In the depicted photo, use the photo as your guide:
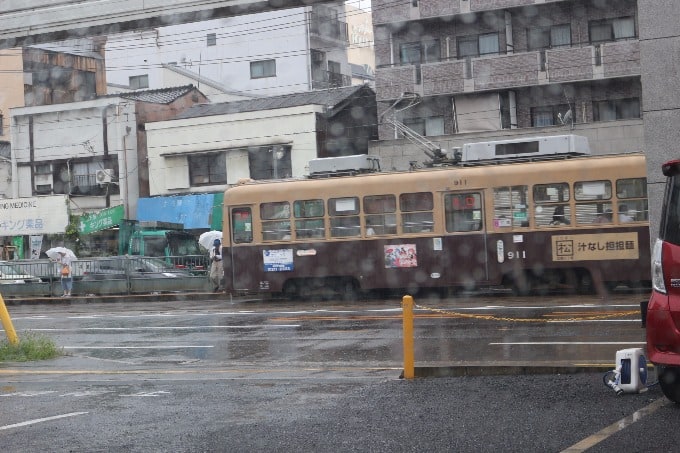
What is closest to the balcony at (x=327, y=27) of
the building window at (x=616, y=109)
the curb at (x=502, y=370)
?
the building window at (x=616, y=109)

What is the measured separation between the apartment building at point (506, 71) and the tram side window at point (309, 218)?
12.5m

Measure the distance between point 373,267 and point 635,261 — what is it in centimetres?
646

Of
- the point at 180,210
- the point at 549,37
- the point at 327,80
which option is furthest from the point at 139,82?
the point at 549,37

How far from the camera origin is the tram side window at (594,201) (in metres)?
23.2

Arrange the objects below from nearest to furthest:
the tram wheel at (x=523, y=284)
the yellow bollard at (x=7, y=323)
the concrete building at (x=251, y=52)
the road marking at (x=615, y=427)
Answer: the road marking at (x=615, y=427), the yellow bollard at (x=7, y=323), the tram wheel at (x=523, y=284), the concrete building at (x=251, y=52)

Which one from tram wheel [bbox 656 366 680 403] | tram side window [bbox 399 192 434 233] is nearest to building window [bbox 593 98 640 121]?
tram side window [bbox 399 192 434 233]

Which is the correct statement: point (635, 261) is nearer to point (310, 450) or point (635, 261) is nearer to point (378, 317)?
point (378, 317)

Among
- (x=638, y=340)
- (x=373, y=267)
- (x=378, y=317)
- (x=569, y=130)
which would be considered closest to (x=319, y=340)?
(x=378, y=317)

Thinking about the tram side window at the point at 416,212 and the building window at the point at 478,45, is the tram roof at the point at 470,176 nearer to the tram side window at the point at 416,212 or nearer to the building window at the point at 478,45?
the tram side window at the point at 416,212

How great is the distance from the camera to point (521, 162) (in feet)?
79.9

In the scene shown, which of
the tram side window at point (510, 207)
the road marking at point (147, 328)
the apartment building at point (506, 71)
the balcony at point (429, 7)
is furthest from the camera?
the balcony at point (429, 7)

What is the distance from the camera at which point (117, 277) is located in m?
34.1

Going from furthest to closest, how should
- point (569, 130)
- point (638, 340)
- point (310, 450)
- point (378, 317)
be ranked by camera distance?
point (569, 130)
point (378, 317)
point (638, 340)
point (310, 450)

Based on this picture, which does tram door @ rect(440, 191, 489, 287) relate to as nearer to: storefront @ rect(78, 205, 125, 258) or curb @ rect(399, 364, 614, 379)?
curb @ rect(399, 364, 614, 379)
